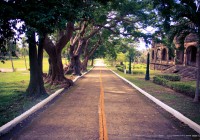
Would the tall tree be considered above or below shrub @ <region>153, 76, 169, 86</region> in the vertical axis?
above

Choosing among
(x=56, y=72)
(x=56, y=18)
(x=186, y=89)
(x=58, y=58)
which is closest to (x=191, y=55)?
(x=186, y=89)

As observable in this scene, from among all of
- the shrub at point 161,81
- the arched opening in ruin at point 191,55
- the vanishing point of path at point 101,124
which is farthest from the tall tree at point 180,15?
the arched opening in ruin at point 191,55

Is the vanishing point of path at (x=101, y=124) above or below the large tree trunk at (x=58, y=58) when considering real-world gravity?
below

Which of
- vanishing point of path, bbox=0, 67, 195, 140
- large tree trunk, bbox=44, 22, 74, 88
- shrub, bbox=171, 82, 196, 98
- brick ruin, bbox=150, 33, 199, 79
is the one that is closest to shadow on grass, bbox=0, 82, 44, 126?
vanishing point of path, bbox=0, 67, 195, 140

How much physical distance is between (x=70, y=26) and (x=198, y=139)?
12.8 metres

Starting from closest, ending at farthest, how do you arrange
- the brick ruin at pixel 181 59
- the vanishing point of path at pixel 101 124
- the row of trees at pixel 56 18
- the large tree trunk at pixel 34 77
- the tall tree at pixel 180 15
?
the vanishing point of path at pixel 101 124
the row of trees at pixel 56 18
the tall tree at pixel 180 15
the large tree trunk at pixel 34 77
the brick ruin at pixel 181 59

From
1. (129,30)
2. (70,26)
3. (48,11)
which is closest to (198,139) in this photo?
(48,11)

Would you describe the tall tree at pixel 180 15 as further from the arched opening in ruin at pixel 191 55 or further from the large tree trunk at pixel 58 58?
the arched opening in ruin at pixel 191 55

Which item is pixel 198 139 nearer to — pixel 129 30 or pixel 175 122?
pixel 175 122

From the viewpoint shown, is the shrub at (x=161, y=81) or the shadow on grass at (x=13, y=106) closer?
the shadow on grass at (x=13, y=106)

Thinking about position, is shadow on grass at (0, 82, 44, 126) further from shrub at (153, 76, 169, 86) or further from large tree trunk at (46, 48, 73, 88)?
shrub at (153, 76, 169, 86)

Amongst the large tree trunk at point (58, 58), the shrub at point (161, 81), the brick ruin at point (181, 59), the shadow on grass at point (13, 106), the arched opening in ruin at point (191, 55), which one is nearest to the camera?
the shadow on grass at point (13, 106)

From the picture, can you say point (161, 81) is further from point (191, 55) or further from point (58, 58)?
point (191, 55)

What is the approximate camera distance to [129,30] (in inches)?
802
